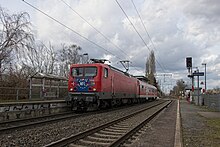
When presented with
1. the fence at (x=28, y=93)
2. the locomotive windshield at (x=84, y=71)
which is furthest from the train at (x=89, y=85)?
the fence at (x=28, y=93)

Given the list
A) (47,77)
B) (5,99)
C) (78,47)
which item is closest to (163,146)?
(5,99)

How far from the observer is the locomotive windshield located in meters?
17.5

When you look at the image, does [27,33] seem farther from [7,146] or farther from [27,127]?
[7,146]

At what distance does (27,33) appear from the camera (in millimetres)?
22078

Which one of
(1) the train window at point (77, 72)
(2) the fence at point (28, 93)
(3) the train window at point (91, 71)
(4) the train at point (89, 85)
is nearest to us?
(4) the train at point (89, 85)

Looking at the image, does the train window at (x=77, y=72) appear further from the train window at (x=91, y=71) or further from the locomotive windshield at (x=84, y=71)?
the train window at (x=91, y=71)

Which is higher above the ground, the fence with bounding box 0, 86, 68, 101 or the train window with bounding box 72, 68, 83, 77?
the train window with bounding box 72, 68, 83, 77

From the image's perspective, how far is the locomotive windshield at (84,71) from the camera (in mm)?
17484

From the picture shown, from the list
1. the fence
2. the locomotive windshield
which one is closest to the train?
the locomotive windshield

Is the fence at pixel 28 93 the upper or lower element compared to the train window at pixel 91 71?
lower

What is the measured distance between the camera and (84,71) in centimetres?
1784

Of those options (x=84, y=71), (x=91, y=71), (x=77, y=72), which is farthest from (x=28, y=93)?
(x=91, y=71)

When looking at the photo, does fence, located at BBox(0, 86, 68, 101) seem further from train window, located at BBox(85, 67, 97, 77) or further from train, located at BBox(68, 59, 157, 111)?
train window, located at BBox(85, 67, 97, 77)

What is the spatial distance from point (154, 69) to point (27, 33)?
228ft
